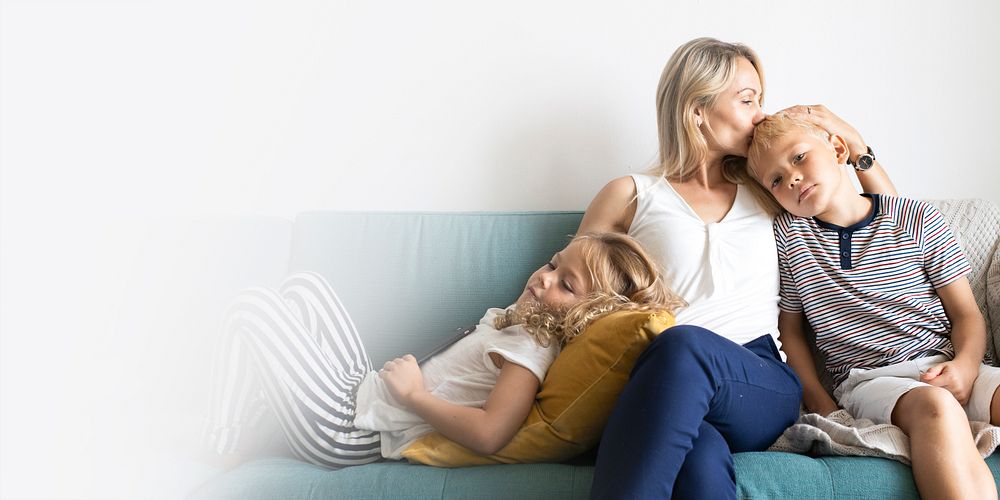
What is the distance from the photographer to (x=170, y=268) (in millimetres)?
1821

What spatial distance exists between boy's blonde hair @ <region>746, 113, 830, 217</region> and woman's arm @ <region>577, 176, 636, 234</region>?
0.26 meters

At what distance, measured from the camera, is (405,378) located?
4.85 ft

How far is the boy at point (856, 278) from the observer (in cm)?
160

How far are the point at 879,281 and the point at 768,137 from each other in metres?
0.36

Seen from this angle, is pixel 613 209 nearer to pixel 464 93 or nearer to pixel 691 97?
pixel 691 97

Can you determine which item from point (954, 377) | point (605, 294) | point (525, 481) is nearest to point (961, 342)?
point (954, 377)

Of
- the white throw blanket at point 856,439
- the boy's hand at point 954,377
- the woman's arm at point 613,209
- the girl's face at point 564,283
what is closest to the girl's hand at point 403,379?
the girl's face at point 564,283

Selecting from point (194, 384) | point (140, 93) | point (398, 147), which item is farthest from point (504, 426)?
point (140, 93)

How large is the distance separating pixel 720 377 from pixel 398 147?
1.15m

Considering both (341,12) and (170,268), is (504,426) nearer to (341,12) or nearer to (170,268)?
(170,268)

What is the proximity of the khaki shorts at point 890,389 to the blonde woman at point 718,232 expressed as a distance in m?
0.13

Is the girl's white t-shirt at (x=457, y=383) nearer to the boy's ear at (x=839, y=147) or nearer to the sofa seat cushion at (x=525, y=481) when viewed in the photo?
the sofa seat cushion at (x=525, y=481)

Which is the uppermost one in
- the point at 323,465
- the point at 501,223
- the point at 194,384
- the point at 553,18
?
the point at 553,18

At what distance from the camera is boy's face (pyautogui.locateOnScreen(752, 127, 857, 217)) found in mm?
1634
